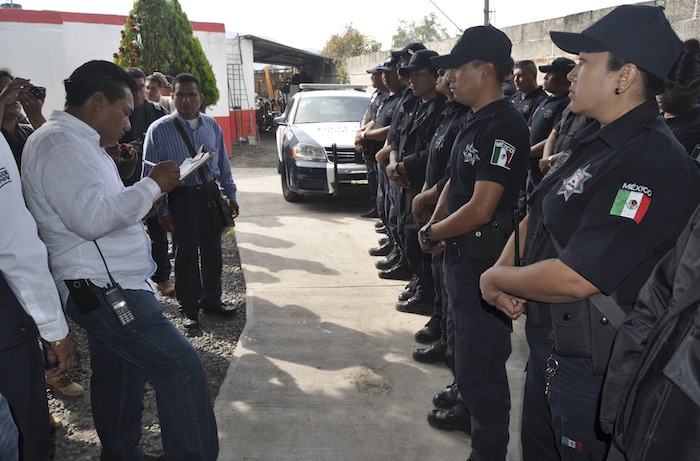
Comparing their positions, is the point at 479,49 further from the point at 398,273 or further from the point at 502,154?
the point at 398,273

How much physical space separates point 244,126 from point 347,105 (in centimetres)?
1005

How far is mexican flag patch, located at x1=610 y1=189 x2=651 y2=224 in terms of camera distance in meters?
1.54

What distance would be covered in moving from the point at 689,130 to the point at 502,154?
1.46m

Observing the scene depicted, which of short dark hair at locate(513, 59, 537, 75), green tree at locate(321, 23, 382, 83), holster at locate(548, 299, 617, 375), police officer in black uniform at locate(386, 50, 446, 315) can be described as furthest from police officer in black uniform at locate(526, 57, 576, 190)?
green tree at locate(321, 23, 382, 83)

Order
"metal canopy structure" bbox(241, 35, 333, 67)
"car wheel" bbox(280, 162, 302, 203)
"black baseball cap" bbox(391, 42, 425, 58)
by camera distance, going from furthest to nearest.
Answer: "metal canopy structure" bbox(241, 35, 333, 67)
"car wheel" bbox(280, 162, 302, 203)
"black baseball cap" bbox(391, 42, 425, 58)

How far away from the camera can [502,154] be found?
255 centimetres

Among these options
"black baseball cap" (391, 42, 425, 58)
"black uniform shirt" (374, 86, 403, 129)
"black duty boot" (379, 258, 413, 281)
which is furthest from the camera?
"black uniform shirt" (374, 86, 403, 129)

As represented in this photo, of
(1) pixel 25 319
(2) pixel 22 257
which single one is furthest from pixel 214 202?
(2) pixel 22 257

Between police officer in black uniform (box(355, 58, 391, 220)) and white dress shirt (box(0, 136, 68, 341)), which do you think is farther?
police officer in black uniform (box(355, 58, 391, 220))

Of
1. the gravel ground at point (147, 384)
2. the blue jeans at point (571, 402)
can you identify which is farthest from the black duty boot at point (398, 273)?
the blue jeans at point (571, 402)

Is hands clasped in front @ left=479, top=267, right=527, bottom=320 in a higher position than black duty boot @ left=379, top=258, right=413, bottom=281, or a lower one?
higher

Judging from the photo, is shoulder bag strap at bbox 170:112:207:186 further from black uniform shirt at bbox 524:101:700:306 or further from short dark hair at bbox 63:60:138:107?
black uniform shirt at bbox 524:101:700:306

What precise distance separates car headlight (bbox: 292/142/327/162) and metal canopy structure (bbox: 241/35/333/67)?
10.9 metres

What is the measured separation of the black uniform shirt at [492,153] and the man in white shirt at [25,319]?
1.83m
